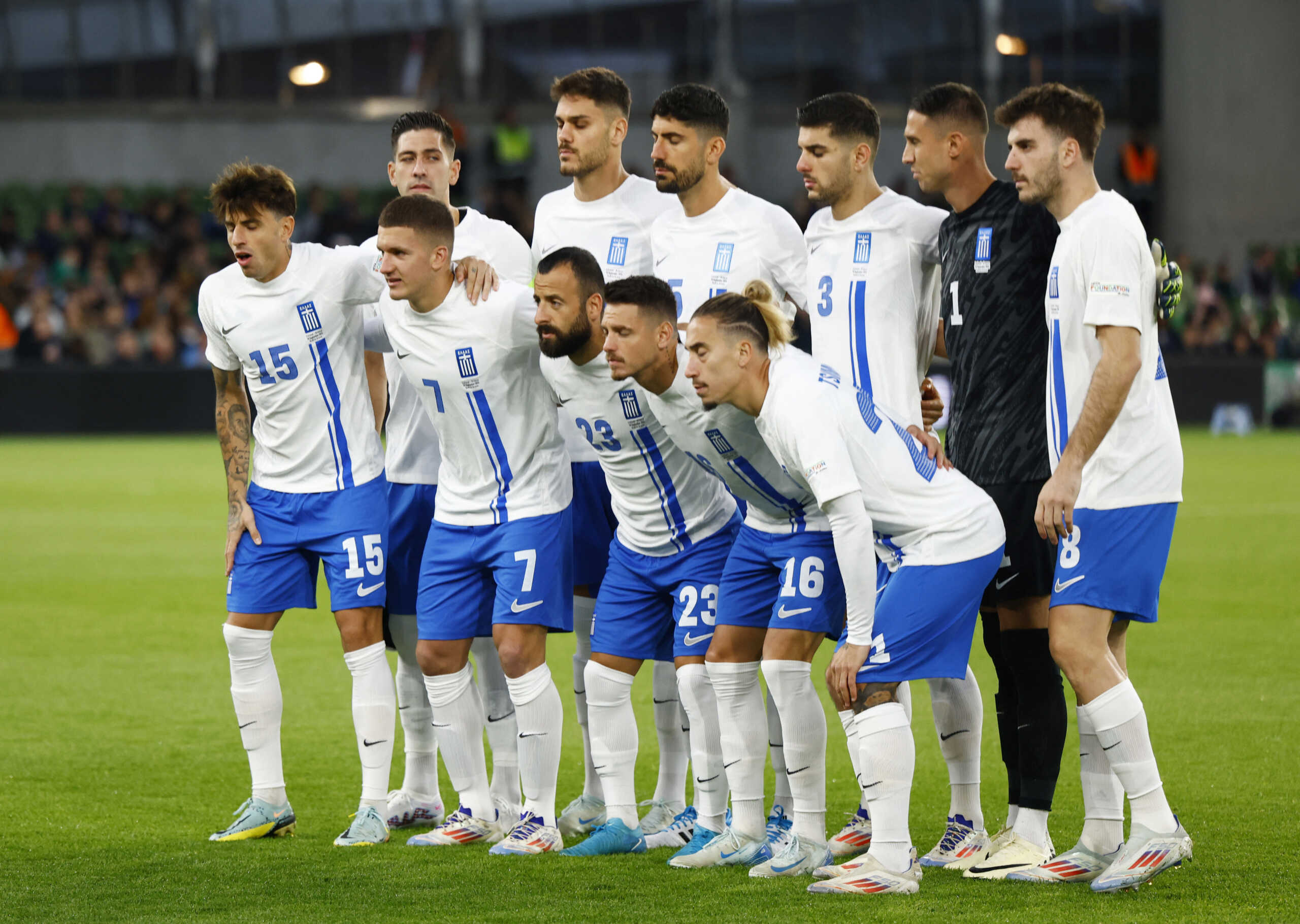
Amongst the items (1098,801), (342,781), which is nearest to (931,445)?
(1098,801)

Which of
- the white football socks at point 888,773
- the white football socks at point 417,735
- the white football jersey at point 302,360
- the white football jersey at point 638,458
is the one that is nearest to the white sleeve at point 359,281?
the white football jersey at point 302,360

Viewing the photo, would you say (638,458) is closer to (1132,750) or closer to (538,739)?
(538,739)

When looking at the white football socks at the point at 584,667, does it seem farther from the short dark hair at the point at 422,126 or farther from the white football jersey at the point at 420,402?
the short dark hair at the point at 422,126

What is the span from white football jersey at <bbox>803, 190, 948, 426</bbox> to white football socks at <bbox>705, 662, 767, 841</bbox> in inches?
40.2

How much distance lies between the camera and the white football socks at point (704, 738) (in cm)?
538

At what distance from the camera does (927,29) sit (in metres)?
32.9

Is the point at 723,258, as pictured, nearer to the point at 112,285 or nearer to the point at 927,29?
the point at 112,285

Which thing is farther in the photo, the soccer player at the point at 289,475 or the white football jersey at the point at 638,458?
the soccer player at the point at 289,475

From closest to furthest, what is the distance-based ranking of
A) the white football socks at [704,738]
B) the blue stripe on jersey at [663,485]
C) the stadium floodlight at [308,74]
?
the white football socks at [704,738] < the blue stripe on jersey at [663,485] < the stadium floodlight at [308,74]

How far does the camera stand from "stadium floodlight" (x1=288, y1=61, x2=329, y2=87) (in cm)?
3080

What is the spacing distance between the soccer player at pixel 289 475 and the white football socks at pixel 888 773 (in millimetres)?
1835

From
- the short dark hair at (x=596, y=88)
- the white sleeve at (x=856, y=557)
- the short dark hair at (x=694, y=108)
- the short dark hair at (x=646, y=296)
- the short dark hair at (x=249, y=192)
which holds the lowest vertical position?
the white sleeve at (x=856, y=557)

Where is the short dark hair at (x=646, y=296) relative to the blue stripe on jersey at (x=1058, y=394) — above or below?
above

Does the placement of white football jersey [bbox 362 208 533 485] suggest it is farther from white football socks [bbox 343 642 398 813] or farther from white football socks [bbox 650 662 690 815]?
white football socks [bbox 650 662 690 815]
